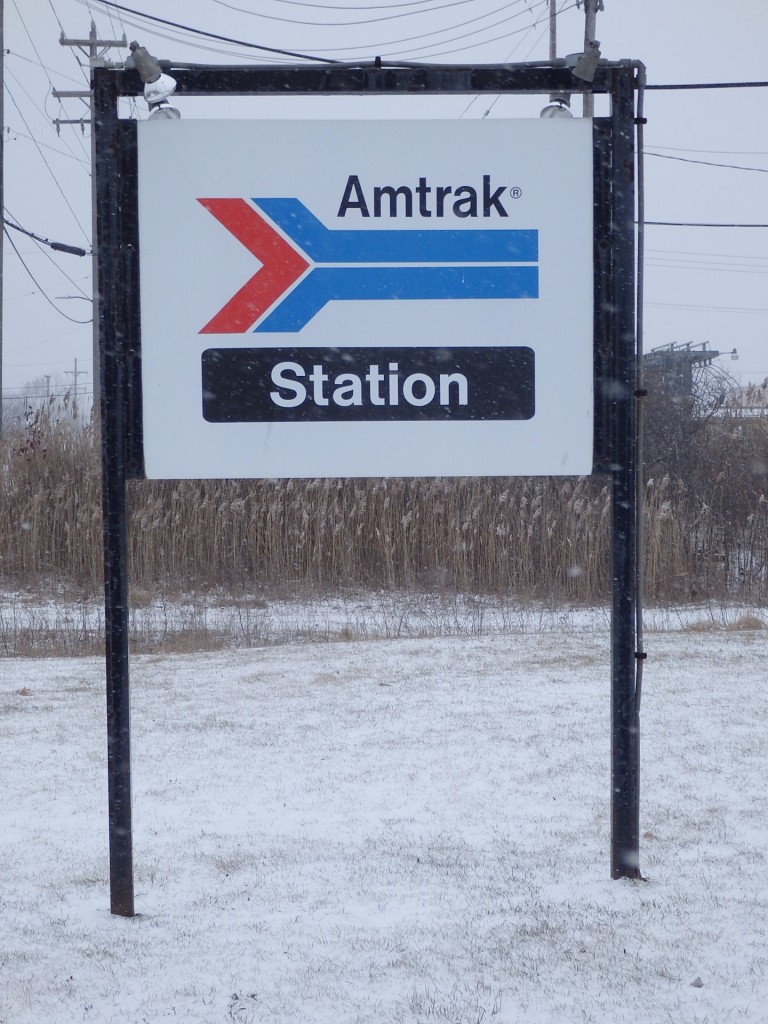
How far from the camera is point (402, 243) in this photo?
2730mm

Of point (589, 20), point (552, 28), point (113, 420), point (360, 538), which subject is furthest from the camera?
point (552, 28)

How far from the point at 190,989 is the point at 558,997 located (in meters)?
0.77

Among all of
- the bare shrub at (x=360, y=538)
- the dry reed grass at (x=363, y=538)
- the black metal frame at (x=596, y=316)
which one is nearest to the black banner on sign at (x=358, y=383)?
the black metal frame at (x=596, y=316)

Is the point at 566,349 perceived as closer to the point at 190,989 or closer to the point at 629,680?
the point at 629,680

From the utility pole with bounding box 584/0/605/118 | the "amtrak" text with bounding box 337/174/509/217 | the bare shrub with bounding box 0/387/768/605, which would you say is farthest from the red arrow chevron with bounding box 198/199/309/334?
the utility pole with bounding box 584/0/605/118

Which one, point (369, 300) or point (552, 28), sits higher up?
point (552, 28)

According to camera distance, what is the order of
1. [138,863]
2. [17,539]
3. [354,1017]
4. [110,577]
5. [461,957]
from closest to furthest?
[354,1017]
[461,957]
[110,577]
[138,863]
[17,539]

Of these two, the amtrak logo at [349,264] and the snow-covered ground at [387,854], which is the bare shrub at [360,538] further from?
the amtrak logo at [349,264]

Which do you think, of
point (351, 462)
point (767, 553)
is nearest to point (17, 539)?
point (767, 553)

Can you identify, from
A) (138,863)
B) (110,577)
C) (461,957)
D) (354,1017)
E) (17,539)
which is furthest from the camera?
(17,539)

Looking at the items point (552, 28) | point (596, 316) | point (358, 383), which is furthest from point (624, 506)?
point (552, 28)

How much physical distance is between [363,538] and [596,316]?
7705 millimetres

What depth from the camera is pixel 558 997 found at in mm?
2094

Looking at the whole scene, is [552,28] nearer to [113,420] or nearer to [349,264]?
[349,264]
